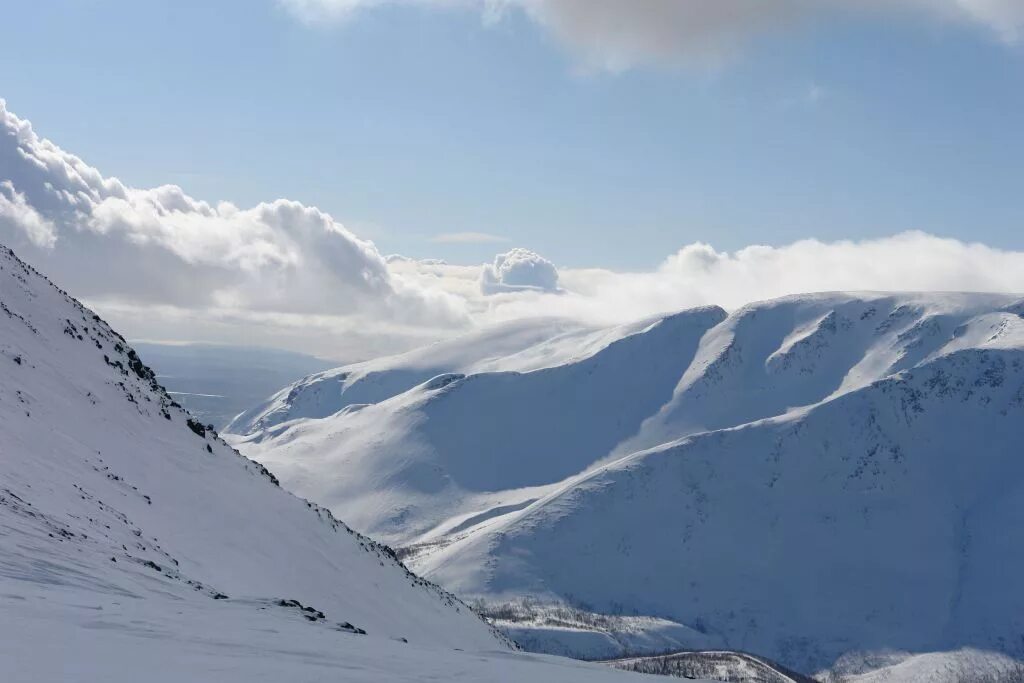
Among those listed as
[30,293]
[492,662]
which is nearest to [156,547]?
[492,662]

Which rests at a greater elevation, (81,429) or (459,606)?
(81,429)

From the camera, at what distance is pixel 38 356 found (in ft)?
192

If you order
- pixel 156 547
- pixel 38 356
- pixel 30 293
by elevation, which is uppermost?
pixel 30 293

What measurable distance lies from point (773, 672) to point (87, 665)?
657 ft

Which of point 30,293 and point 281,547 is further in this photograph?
point 30,293

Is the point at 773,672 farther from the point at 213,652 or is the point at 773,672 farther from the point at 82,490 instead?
the point at 213,652

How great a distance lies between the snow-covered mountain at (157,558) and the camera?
20062mm

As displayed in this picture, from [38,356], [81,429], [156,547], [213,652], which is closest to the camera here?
[213,652]

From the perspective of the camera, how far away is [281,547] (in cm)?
5484

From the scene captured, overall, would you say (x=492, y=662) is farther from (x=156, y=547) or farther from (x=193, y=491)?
(x=193, y=491)

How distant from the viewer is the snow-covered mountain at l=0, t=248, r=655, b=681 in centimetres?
2006

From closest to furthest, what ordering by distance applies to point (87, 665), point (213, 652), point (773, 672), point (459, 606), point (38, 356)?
1. point (87, 665)
2. point (213, 652)
3. point (38, 356)
4. point (459, 606)
5. point (773, 672)

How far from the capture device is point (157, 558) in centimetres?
3688

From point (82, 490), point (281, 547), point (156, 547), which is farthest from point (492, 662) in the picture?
point (281, 547)
